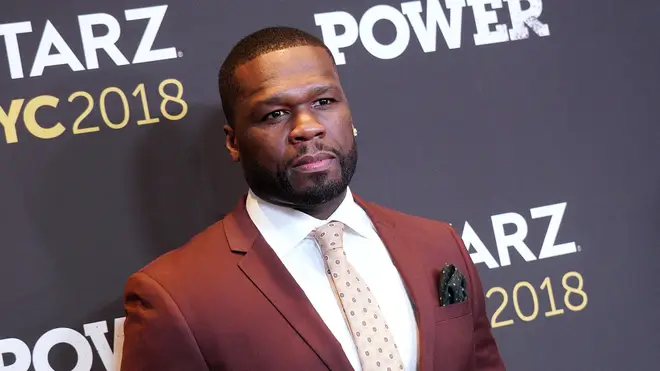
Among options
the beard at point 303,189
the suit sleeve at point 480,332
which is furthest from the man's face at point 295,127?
the suit sleeve at point 480,332

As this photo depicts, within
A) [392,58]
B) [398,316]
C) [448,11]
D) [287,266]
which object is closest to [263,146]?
[287,266]

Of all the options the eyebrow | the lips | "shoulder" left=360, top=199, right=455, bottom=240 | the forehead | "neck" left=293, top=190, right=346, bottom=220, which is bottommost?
"shoulder" left=360, top=199, right=455, bottom=240

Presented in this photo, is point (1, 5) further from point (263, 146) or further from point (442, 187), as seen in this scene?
point (442, 187)

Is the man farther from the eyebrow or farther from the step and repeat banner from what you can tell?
the step and repeat banner

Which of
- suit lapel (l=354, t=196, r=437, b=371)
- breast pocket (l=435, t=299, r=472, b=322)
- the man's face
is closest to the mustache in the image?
the man's face

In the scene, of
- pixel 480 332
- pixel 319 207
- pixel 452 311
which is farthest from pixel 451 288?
pixel 319 207

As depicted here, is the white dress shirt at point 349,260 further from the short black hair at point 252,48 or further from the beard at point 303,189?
the short black hair at point 252,48

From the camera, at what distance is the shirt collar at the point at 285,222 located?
1.58m

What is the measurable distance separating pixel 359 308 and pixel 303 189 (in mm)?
222

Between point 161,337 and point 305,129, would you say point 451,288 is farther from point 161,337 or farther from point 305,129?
point 161,337

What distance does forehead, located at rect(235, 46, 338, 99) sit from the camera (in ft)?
5.04

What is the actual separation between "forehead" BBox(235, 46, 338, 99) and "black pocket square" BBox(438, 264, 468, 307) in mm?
406

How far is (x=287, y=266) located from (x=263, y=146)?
0.21 m

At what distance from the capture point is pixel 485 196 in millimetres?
2070
